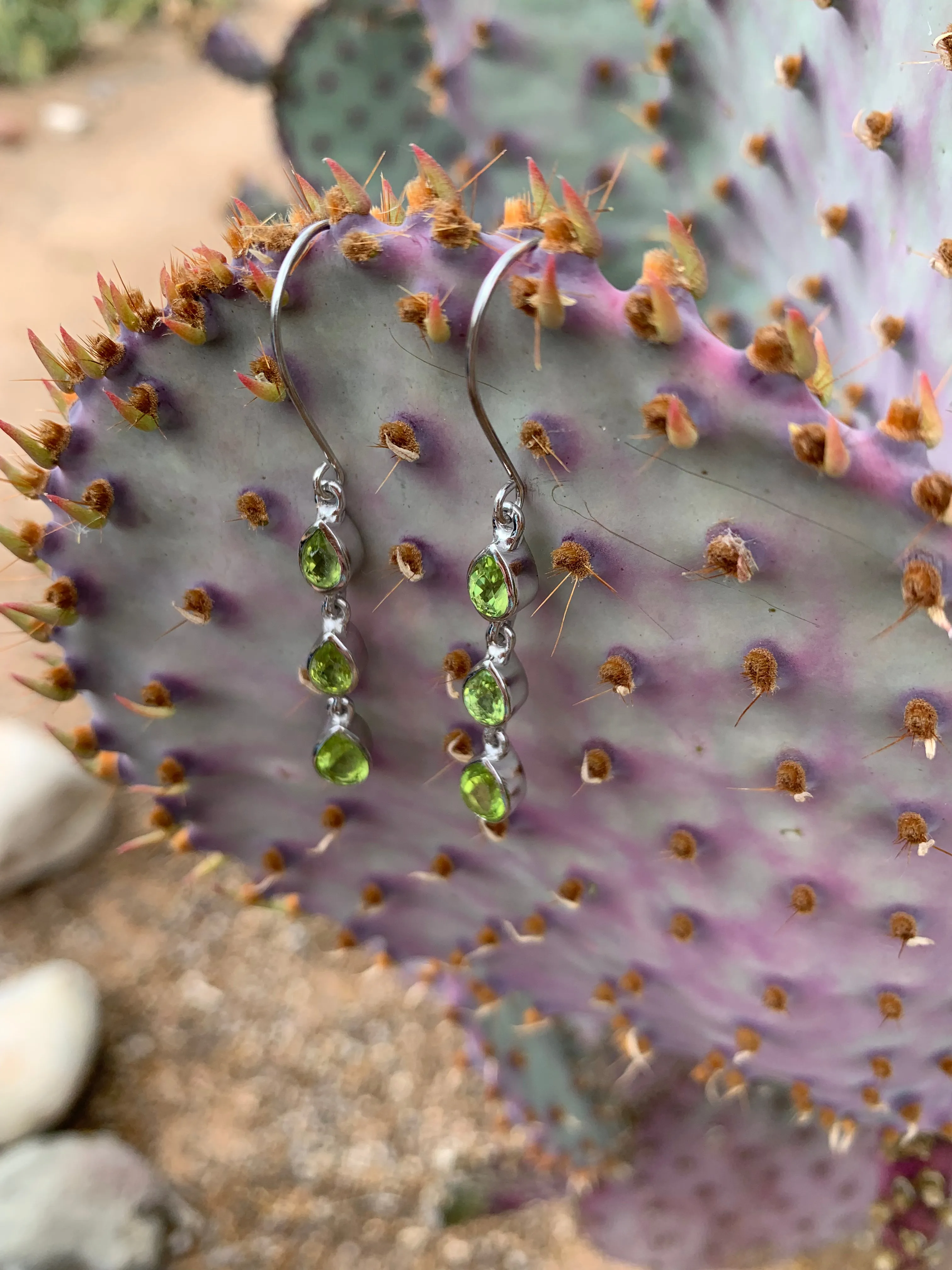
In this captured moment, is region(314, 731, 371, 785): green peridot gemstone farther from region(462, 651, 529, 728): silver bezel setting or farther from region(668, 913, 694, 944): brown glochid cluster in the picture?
region(668, 913, 694, 944): brown glochid cluster

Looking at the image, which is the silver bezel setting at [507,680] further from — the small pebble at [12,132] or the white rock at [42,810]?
the small pebble at [12,132]

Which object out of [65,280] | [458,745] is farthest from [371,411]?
[65,280]

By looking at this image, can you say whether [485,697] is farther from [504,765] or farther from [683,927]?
[683,927]

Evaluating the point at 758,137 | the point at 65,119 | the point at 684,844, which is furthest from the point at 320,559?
the point at 65,119

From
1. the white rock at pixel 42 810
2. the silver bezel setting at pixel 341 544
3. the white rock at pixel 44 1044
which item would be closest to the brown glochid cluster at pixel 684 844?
the silver bezel setting at pixel 341 544

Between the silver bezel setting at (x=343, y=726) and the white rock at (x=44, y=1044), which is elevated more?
the silver bezel setting at (x=343, y=726)

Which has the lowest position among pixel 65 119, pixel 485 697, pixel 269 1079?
pixel 269 1079
